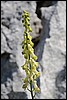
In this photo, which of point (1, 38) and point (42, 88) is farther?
point (1, 38)

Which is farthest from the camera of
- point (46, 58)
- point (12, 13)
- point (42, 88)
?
point (12, 13)

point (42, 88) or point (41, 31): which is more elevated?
point (41, 31)

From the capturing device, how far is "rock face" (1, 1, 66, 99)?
36.3ft

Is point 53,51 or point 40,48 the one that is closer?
point 53,51

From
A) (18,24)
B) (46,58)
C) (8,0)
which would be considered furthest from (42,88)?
(8,0)

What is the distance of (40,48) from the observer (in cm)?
1189

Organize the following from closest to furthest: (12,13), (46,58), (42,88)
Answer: (42,88) < (46,58) < (12,13)

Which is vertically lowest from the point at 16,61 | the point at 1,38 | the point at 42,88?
the point at 42,88

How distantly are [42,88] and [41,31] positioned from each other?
8.67 ft

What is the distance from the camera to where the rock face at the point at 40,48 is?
1105 cm

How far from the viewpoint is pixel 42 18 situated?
1273cm

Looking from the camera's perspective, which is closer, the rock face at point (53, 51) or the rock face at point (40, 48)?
the rock face at point (53, 51)

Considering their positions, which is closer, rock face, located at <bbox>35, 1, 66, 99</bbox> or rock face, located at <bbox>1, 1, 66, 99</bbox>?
rock face, located at <bbox>35, 1, 66, 99</bbox>

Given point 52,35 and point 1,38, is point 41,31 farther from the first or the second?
point 1,38
